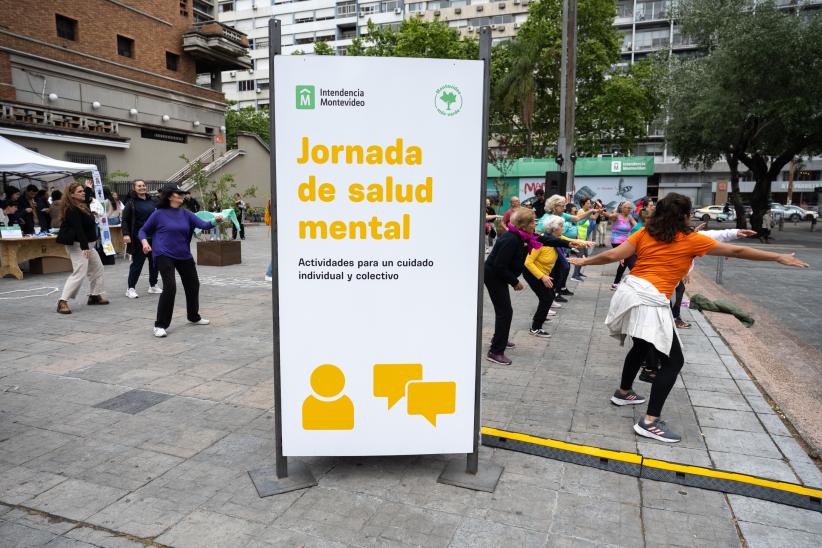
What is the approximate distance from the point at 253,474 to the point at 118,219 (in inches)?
509

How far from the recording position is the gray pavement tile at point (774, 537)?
2756 mm

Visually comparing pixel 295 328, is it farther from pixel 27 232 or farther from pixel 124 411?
pixel 27 232

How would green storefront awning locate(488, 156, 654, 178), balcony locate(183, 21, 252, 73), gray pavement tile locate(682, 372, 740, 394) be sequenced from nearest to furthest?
gray pavement tile locate(682, 372, 740, 394)
green storefront awning locate(488, 156, 654, 178)
balcony locate(183, 21, 252, 73)

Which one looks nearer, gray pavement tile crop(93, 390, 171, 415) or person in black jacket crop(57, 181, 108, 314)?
gray pavement tile crop(93, 390, 171, 415)

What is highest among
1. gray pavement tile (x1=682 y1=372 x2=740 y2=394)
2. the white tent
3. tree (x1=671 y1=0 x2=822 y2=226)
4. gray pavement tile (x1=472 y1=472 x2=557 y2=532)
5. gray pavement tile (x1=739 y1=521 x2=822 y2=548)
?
tree (x1=671 y1=0 x2=822 y2=226)

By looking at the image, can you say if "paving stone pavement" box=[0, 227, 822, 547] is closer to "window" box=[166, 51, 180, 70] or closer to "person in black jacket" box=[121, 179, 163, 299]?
"person in black jacket" box=[121, 179, 163, 299]

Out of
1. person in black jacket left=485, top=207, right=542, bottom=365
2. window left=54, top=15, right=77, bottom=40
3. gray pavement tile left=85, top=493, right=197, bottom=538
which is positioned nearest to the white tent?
person in black jacket left=485, top=207, right=542, bottom=365

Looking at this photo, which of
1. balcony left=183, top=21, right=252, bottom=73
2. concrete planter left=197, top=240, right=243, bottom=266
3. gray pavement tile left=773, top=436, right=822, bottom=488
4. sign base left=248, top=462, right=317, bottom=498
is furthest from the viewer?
balcony left=183, top=21, right=252, bottom=73

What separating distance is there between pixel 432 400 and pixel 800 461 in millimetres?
2396

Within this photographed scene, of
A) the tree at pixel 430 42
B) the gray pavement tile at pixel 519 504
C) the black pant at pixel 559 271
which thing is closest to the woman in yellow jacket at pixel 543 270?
the black pant at pixel 559 271

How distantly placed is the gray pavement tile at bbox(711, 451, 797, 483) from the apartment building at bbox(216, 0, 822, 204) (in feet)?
179

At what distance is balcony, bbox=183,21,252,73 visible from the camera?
31.6 meters

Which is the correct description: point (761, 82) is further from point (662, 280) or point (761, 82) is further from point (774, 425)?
point (662, 280)

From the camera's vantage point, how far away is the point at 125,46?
2847 centimetres
